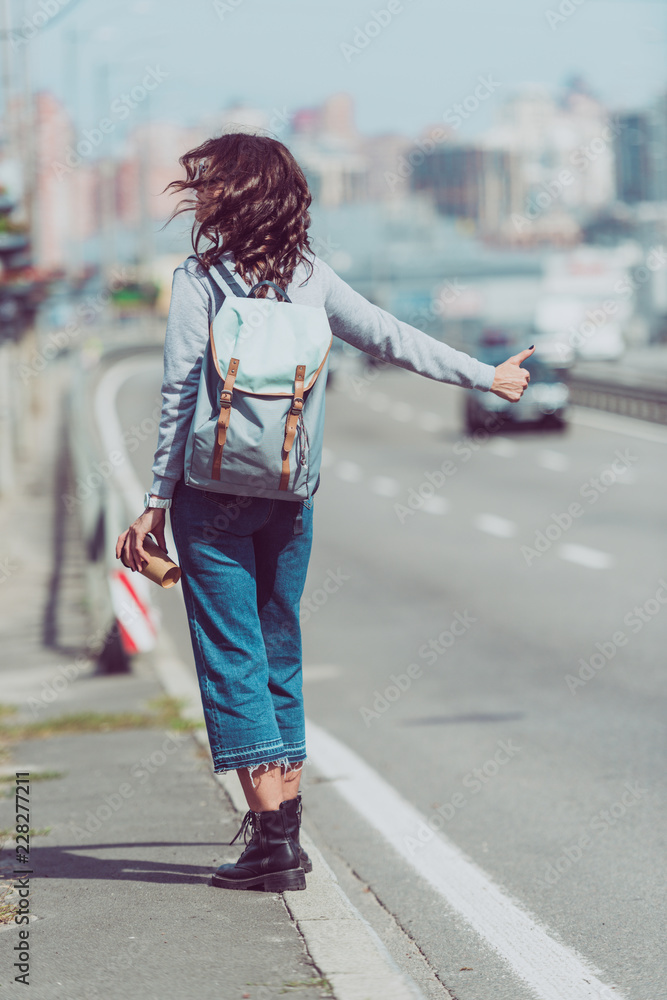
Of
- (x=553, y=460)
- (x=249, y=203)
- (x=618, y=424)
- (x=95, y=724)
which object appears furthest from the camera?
(x=618, y=424)

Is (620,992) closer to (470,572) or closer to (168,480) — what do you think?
(168,480)

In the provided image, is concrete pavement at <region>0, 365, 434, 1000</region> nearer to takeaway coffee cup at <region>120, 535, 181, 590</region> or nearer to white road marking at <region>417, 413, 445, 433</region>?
takeaway coffee cup at <region>120, 535, 181, 590</region>

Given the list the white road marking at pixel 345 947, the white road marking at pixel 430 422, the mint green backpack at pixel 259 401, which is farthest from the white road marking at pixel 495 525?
the white road marking at pixel 430 422

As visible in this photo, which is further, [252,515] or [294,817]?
[294,817]

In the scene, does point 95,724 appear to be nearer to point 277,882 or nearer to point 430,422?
point 277,882

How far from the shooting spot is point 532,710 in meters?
8.01

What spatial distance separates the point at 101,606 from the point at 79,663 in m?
1.37

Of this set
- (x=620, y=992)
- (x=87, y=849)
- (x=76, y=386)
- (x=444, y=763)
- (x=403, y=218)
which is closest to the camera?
(x=620, y=992)

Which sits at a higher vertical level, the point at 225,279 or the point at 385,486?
the point at 225,279

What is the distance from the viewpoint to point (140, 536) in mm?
3770

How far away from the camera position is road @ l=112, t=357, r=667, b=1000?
4277mm

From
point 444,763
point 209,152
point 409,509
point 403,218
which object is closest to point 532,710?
point 444,763

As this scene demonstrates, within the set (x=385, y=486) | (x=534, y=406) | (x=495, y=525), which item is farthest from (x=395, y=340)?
(x=534, y=406)

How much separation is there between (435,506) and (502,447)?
920cm
